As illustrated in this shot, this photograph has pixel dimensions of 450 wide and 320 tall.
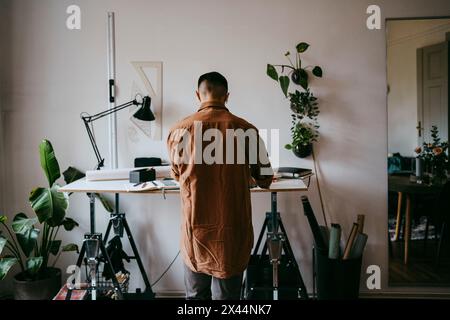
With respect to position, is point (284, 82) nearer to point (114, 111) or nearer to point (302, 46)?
point (302, 46)

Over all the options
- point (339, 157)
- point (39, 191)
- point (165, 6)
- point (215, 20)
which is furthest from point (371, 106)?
point (39, 191)

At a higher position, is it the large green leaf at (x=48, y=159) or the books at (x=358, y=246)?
the large green leaf at (x=48, y=159)

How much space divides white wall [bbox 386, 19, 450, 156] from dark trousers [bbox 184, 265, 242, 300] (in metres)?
3.38

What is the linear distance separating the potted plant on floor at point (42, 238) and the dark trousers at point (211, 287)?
1.18m

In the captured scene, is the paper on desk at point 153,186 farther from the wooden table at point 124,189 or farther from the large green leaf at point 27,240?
the large green leaf at point 27,240

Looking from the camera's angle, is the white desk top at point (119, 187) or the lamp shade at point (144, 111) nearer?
the white desk top at point (119, 187)

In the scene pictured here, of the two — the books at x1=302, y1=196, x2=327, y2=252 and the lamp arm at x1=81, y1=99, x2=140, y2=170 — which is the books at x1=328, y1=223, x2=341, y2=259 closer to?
the books at x1=302, y1=196, x2=327, y2=252

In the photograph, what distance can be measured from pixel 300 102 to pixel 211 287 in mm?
1664

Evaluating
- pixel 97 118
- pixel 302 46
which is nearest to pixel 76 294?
pixel 97 118

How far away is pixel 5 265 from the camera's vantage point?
9.13 feet

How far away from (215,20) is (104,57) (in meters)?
0.92

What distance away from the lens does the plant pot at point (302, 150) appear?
3135mm

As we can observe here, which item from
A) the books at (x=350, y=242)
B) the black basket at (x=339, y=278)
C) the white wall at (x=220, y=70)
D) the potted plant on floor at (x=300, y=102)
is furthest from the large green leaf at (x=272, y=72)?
the black basket at (x=339, y=278)

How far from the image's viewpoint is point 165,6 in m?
3.23
